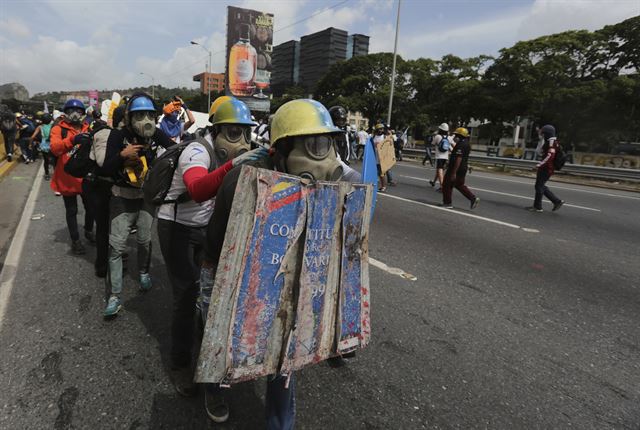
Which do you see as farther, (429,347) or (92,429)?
(429,347)

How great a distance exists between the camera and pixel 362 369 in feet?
Result: 8.77

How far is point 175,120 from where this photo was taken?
6762 mm

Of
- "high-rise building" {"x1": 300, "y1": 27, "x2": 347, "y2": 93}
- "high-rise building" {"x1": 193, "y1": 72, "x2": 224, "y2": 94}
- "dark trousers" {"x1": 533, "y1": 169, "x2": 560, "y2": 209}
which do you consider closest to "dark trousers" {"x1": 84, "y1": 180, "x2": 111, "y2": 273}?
"dark trousers" {"x1": 533, "y1": 169, "x2": 560, "y2": 209}

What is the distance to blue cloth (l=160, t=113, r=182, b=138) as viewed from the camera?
663 centimetres

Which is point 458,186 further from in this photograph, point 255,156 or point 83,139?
point 255,156

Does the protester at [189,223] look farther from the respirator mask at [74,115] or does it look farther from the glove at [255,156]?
the respirator mask at [74,115]

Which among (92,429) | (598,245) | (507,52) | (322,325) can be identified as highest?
(507,52)

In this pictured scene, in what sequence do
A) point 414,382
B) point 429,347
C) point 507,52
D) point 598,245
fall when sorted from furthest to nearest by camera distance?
point 507,52
point 598,245
point 429,347
point 414,382

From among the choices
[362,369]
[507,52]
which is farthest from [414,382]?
[507,52]

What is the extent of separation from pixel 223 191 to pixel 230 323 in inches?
21.9

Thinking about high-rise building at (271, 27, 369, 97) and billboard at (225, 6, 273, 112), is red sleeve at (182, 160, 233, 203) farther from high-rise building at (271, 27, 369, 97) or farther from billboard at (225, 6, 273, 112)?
high-rise building at (271, 27, 369, 97)

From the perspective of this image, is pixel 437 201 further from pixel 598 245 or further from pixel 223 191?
pixel 223 191

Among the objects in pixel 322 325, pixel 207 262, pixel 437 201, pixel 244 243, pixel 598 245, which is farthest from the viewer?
pixel 437 201

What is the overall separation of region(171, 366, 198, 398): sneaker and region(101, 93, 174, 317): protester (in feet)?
3.78
